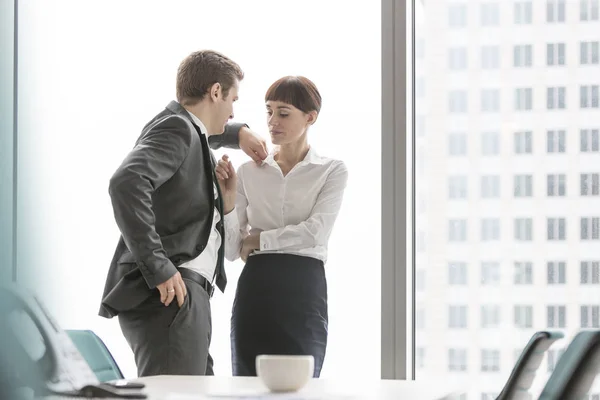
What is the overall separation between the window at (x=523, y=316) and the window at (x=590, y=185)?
18.7 inches

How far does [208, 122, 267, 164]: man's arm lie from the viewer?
10.2 feet

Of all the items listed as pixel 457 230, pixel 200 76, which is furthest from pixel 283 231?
pixel 457 230

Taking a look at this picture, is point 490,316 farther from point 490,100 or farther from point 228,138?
point 228,138

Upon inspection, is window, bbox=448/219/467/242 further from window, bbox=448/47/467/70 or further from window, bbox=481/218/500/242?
window, bbox=448/47/467/70

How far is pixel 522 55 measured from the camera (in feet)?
10.9

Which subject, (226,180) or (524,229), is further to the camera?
(524,229)

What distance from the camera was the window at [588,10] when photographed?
3232 mm

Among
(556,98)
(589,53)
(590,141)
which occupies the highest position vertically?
(589,53)

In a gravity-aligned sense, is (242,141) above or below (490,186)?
above

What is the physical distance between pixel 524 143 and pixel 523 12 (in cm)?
50

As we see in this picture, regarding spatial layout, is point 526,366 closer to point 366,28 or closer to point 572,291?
point 572,291

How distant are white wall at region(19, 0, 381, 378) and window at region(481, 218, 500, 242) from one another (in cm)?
41

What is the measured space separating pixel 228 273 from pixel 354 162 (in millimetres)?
695

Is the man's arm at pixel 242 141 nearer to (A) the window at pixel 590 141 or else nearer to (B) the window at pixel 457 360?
(B) the window at pixel 457 360
